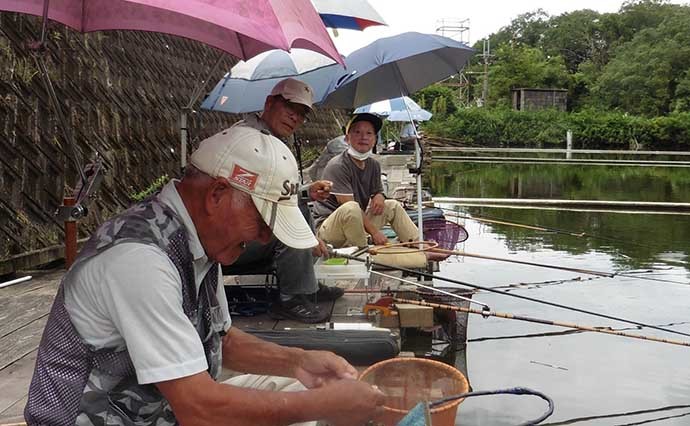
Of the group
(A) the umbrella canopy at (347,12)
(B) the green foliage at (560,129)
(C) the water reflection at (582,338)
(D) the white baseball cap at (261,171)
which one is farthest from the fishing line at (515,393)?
(B) the green foliage at (560,129)

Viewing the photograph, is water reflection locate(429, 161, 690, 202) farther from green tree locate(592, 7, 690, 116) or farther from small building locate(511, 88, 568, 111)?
green tree locate(592, 7, 690, 116)

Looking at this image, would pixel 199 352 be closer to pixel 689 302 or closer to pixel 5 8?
pixel 5 8

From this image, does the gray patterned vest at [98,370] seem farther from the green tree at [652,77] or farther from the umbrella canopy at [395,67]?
the green tree at [652,77]

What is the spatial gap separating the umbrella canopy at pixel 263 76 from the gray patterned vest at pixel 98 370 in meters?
2.90

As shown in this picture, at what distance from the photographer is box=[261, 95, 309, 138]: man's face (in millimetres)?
3924

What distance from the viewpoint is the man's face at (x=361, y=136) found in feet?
18.0

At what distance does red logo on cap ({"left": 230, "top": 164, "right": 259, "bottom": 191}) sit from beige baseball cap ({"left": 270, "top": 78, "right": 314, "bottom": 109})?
2.38 metres

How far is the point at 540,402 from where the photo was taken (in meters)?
4.31

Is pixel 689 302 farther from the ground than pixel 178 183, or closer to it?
closer to it

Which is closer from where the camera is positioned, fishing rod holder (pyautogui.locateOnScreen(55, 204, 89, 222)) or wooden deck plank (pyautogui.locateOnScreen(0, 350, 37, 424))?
wooden deck plank (pyautogui.locateOnScreen(0, 350, 37, 424))

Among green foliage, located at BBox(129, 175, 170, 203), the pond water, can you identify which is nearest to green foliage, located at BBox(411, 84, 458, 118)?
the pond water

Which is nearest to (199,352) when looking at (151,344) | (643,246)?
(151,344)

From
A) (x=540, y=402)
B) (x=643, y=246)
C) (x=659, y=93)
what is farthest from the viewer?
(x=659, y=93)

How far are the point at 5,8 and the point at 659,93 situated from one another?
5354 centimetres
